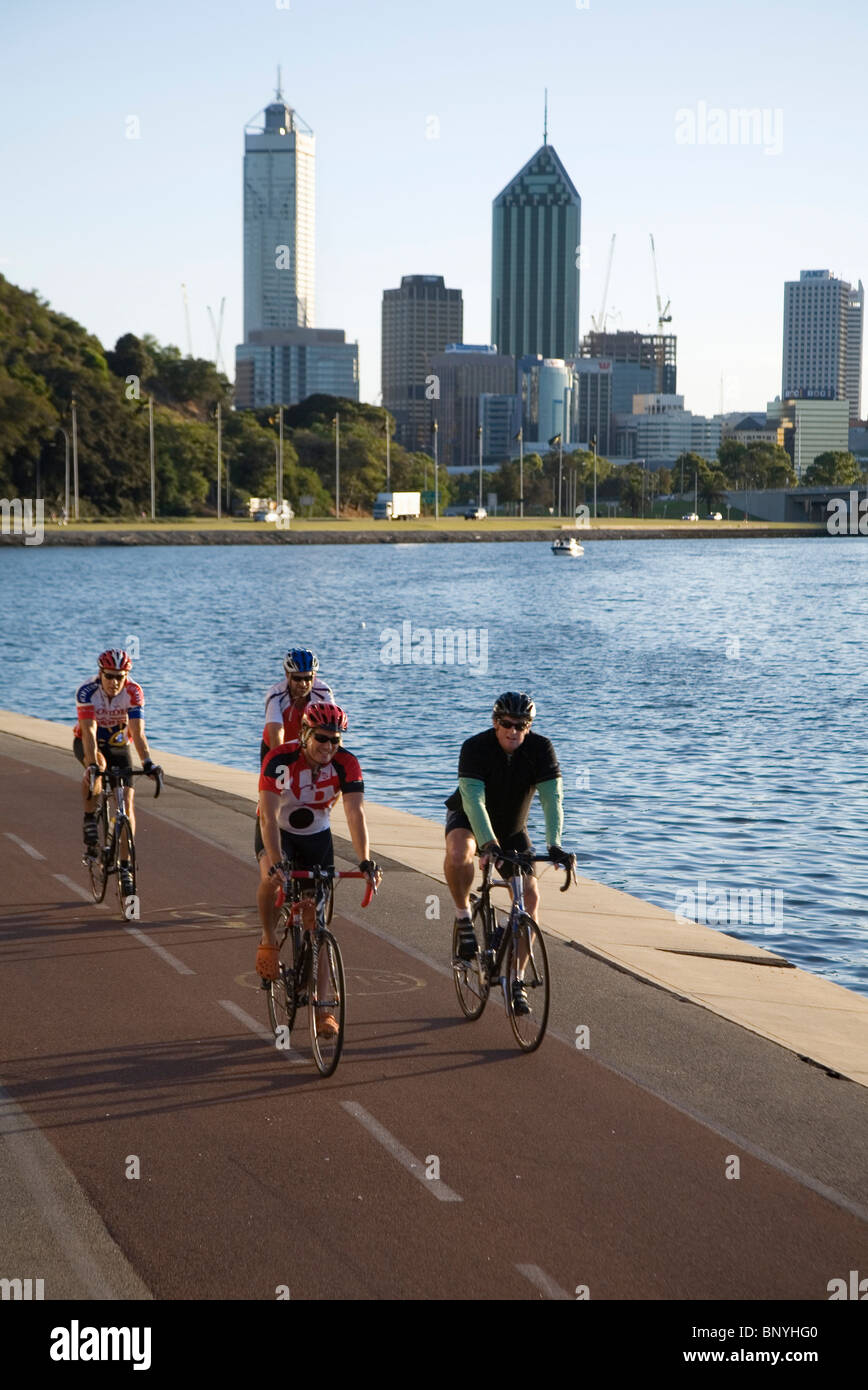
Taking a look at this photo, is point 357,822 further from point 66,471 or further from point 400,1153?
point 66,471

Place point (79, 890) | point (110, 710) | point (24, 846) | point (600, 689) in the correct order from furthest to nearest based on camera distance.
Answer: point (600, 689) → point (24, 846) → point (79, 890) → point (110, 710)

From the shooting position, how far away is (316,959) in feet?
30.4

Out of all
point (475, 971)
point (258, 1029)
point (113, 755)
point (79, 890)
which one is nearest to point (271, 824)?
point (258, 1029)

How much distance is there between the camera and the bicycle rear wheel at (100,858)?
13.7 metres

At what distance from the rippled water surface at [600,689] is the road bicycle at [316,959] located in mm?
7160

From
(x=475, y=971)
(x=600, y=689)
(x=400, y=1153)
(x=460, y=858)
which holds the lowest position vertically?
(x=600, y=689)

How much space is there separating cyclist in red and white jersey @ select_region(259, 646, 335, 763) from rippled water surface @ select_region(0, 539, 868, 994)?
673cm

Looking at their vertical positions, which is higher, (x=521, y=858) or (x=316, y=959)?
(x=521, y=858)

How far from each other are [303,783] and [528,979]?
1887mm

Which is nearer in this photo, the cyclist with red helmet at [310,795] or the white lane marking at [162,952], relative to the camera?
the cyclist with red helmet at [310,795]

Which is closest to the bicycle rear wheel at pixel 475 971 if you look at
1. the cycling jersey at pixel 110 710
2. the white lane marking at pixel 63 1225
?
the white lane marking at pixel 63 1225

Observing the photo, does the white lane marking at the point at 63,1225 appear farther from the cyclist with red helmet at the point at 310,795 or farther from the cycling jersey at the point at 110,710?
the cycling jersey at the point at 110,710

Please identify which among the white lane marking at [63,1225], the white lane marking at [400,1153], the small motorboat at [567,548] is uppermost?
the small motorboat at [567,548]

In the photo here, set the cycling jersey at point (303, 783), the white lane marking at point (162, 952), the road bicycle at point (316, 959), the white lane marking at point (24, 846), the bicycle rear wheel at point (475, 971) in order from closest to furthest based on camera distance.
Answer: the road bicycle at point (316, 959)
the cycling jersey at point (303, 783)
the bicycle rear wheel at point (475, 971)
the white lane marking at point (162, 952)
the white lane marking at point (24, 846)
